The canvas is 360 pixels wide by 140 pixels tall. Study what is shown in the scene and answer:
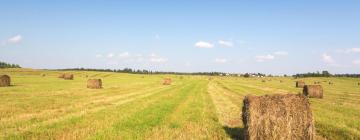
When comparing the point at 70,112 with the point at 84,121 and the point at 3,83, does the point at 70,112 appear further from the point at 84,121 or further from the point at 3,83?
the point at 3,83

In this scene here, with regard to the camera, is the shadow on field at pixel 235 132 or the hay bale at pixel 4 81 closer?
the shadow on field at pixel 235 132

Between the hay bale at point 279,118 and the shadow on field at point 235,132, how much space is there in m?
0.91

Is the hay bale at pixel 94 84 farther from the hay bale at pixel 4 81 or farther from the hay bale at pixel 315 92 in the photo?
the hay bale at pixel 315 92

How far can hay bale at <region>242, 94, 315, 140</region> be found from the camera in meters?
11.7

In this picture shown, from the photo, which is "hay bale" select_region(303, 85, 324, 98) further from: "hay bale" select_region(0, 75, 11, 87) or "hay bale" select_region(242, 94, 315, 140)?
"hay bale" select_region(0, 75, 11, 87)

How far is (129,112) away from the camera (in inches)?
739

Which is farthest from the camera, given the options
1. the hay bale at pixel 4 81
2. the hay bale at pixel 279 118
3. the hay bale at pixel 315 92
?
the hay bale at pixel 4 81

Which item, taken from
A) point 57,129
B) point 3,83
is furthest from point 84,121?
point 3,83

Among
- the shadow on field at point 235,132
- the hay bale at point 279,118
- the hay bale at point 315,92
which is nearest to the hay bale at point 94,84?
the hay bale at point 315,92

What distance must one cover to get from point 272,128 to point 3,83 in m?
36.0

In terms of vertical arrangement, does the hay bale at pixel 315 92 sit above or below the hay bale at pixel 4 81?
below

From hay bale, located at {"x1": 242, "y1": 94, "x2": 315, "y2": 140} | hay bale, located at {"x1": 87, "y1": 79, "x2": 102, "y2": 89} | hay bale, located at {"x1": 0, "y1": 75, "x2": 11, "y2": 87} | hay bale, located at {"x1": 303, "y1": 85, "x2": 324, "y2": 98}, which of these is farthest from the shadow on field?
hay bale, located at {"x1": 0, "y1": 75, "x2": 11, "y2": 87}

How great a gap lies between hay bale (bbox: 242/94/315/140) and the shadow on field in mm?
915

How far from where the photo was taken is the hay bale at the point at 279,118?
11.7 metres
